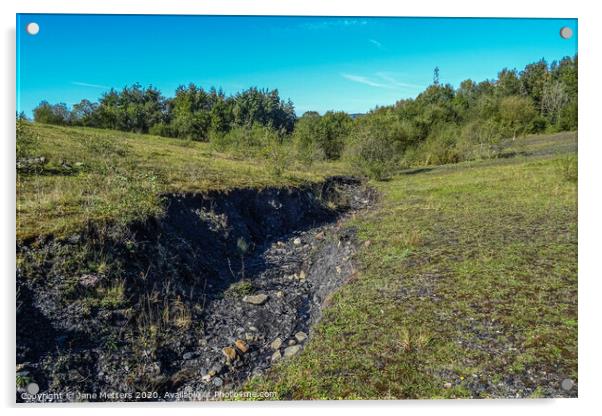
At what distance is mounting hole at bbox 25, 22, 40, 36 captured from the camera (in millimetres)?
5414

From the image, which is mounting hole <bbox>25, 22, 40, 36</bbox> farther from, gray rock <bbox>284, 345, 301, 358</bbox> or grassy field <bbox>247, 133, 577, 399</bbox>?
gray rock <bbox>284, 345, 301, 358</bbox>

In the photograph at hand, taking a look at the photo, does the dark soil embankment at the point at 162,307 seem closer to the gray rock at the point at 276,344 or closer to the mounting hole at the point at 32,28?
the gray rock at the point at 276,344

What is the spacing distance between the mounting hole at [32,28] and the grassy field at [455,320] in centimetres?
601

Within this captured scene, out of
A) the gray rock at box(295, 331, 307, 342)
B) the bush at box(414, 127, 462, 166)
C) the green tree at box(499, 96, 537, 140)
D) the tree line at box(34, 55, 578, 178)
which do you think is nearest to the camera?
the gray rock at box(295, 331, 307, 342)

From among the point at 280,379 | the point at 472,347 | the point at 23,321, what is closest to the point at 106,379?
the point at 23,321

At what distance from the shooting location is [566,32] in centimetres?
583

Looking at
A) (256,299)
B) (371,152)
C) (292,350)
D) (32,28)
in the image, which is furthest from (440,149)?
(32,28)

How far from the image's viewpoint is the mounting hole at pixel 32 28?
17.8ft

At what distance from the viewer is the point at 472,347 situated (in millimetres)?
5152

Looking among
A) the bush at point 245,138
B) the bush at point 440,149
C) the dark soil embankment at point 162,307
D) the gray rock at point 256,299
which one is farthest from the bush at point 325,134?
Answer: the gray rock at point 256,299

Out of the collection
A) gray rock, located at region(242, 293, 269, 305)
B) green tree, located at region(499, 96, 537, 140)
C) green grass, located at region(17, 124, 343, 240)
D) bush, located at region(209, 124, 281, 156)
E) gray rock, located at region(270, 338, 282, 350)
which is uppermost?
green tree, located at region(499, 96, 537, 140)

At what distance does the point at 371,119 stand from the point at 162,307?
28930 mm

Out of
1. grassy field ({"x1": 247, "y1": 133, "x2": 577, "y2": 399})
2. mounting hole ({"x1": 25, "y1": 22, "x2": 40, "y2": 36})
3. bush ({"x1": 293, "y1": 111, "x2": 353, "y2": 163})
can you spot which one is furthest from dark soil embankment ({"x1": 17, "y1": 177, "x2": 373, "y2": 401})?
bush ({"x1": 293, "y1": 111, "x2": 353, "y2": 163})

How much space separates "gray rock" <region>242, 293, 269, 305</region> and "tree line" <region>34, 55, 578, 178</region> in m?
4.58
